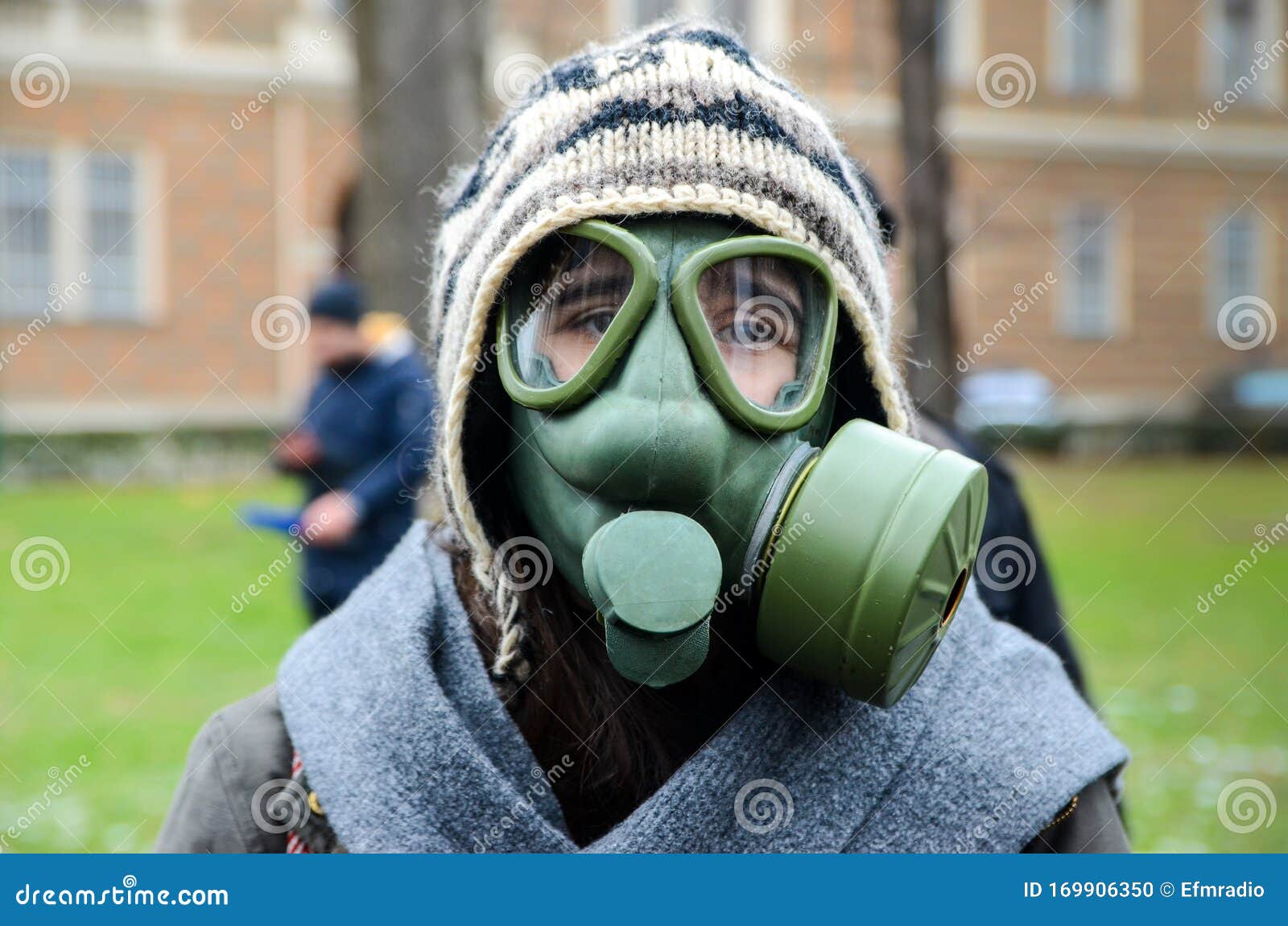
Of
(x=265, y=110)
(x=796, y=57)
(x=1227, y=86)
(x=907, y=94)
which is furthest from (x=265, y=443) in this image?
(x=1227, y=86)

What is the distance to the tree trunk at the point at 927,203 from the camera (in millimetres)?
5246

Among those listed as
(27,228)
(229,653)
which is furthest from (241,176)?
(229,653)

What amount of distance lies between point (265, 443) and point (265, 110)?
5.28 m

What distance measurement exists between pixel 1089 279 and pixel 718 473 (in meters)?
25.2

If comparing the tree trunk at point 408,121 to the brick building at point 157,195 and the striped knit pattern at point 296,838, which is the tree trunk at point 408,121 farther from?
the brick building at point 157,195

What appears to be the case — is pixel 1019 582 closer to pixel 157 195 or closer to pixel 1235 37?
pixel 157 195

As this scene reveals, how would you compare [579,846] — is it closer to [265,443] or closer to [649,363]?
[649,363]

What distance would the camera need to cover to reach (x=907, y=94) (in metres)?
6.16

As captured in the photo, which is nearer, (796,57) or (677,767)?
(677,767)

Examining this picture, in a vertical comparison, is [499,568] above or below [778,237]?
below

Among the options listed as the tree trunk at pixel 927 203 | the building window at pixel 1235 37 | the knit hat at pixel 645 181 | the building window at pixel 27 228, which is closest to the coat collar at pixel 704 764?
the knit hat at pixel 645 181

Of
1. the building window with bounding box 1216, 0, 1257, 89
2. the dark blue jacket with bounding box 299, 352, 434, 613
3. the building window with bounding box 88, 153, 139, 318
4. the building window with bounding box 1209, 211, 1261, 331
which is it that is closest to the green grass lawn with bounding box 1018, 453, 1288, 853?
the dark blue jacket with bounding box 299, 352, 434, 613

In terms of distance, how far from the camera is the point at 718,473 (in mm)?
1614

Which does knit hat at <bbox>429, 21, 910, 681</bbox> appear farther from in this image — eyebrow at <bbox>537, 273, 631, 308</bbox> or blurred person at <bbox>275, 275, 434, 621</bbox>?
blurred person at <bbox>275, 275, 434, 621</bbox>
